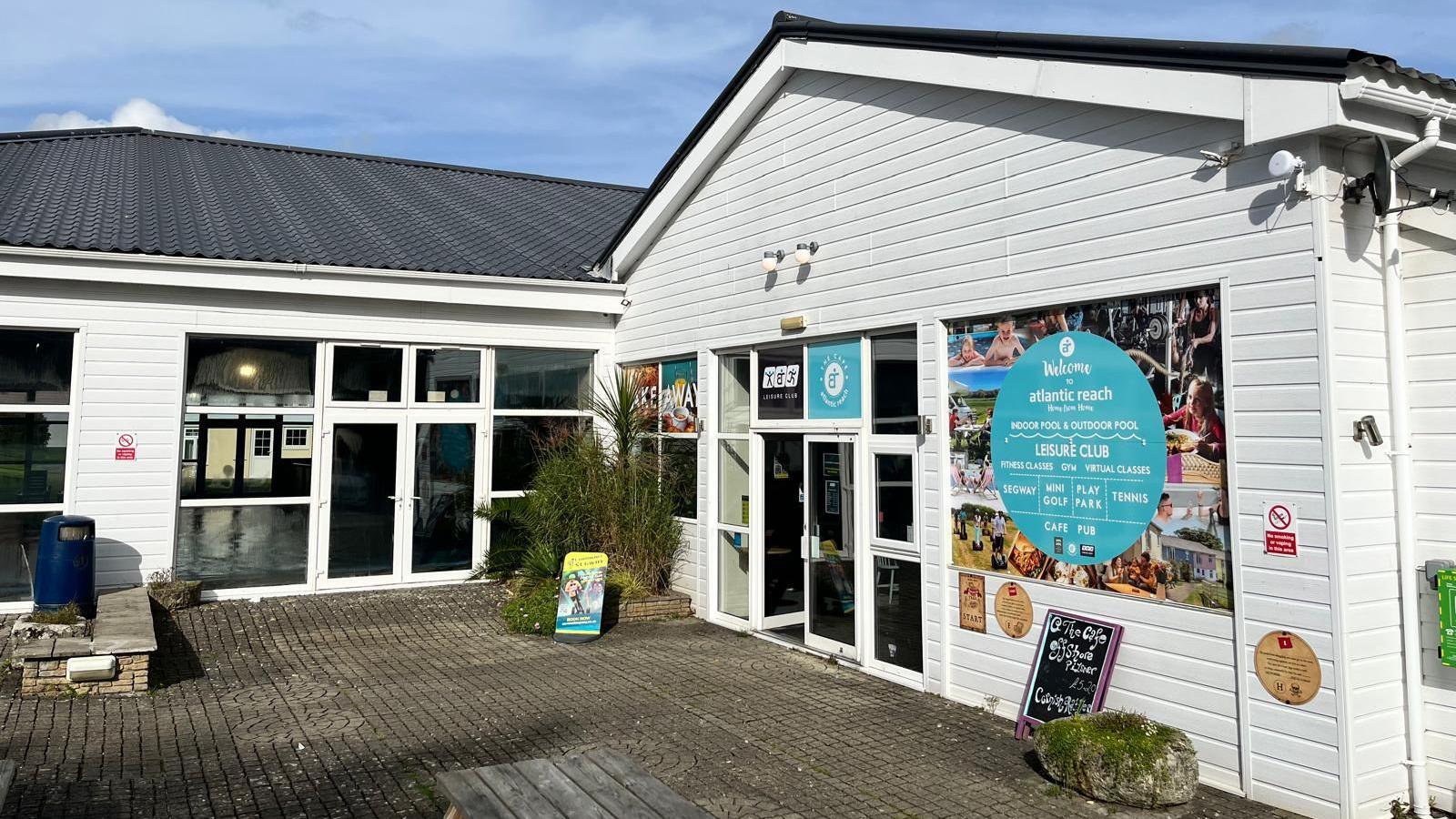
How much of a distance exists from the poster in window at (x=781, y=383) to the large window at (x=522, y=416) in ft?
10.3

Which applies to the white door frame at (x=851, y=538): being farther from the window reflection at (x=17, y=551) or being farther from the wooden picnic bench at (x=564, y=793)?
the window reflection at (x=17, y=551)

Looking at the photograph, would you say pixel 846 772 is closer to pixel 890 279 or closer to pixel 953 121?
pixel 890 279

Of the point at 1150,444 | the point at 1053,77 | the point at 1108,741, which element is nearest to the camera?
the point at 1108,741

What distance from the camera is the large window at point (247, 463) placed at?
10297mm

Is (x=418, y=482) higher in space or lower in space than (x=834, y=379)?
lower

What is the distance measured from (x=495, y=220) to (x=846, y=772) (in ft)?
35.7

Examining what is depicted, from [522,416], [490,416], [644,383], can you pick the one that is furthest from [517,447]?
[644,383]

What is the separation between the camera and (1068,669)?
611cm

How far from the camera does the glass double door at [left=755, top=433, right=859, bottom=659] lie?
8250 mm

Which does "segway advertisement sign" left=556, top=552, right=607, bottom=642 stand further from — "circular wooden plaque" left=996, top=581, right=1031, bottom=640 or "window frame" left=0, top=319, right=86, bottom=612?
"window frame" left=0, top=319, right=86, bottom=612

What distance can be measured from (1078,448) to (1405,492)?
172 centimetres

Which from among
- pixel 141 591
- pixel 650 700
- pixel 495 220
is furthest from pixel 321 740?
pixel 495 220

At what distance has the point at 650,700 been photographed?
23.3 feet

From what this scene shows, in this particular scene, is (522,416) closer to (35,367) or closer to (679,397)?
(679,397)
